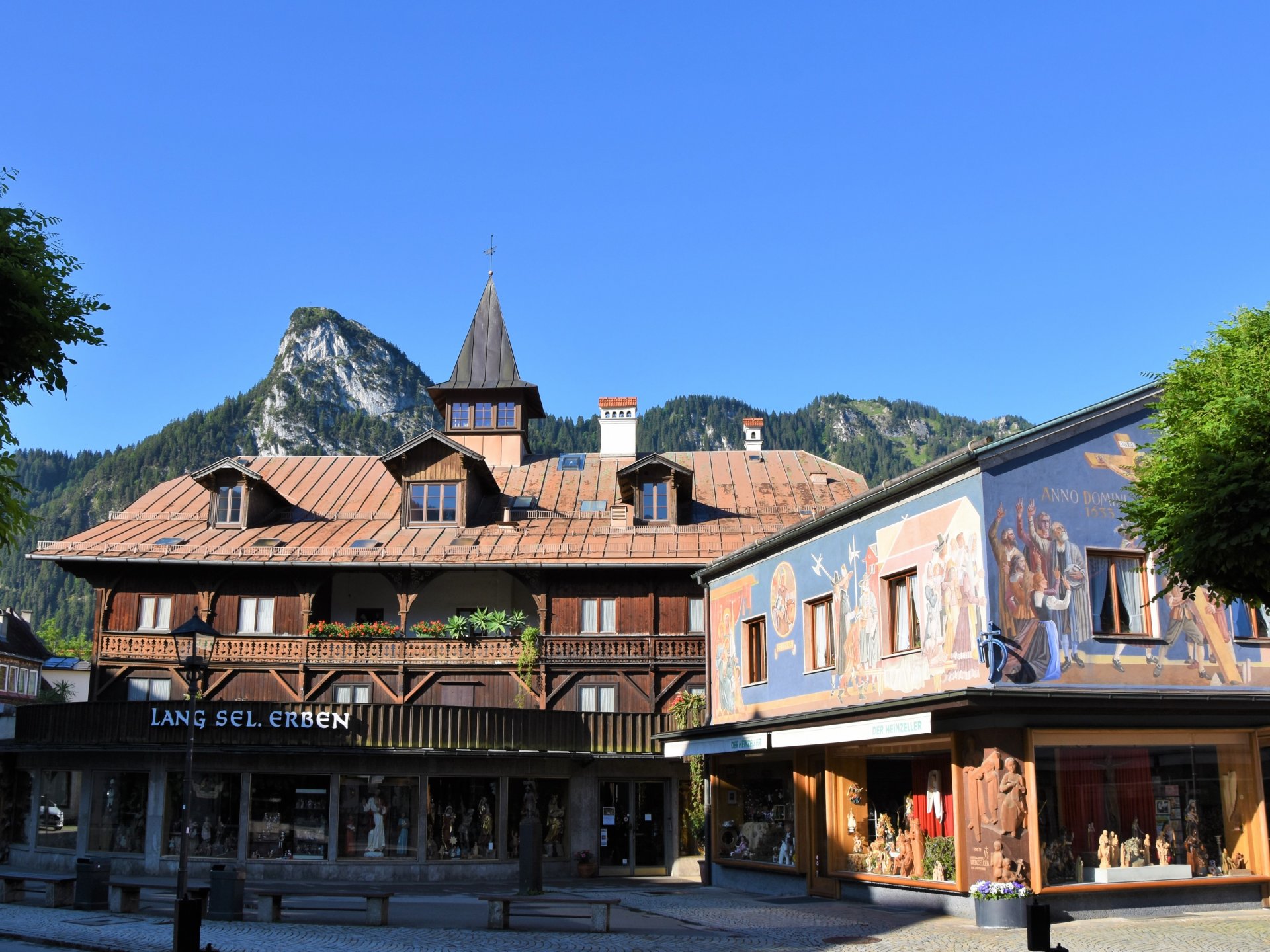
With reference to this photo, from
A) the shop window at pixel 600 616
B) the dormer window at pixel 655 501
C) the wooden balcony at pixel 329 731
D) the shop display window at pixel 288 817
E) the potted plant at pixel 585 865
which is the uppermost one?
the dormer window at pixel 655 501

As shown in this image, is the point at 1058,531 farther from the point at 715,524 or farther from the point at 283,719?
the point at 715,524

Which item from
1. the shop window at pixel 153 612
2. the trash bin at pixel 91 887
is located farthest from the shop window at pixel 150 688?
the trash bin at pixel 91 887

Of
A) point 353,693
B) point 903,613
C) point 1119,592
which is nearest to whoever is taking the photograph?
point 1119,592

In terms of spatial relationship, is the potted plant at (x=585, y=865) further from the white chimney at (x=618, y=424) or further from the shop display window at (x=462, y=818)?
the white chimney at (x=618, y=424)

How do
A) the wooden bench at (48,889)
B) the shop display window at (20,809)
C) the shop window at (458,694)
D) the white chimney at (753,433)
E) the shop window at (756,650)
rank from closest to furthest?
the wooden bench at (48,889) < the shop window at (756,650) < the shop display window at (20,809) < the shop window at (458,694) < the white chimney at (753,433)

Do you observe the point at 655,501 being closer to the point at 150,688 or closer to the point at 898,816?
the point at 150,688

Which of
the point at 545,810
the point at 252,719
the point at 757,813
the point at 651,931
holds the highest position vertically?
the point at 252,719

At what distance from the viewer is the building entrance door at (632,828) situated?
99.5 feet

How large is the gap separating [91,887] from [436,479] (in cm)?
2043

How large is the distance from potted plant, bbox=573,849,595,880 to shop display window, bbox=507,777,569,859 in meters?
0.50

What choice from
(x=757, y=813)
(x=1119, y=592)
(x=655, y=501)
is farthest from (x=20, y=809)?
(x=1119, y=592)

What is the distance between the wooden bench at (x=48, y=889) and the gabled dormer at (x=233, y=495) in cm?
1836

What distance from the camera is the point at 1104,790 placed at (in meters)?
18.8

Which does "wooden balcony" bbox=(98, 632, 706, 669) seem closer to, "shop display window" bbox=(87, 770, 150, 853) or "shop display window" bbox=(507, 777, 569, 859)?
"shop display window" bbox=(507, 777, 569, 859)
